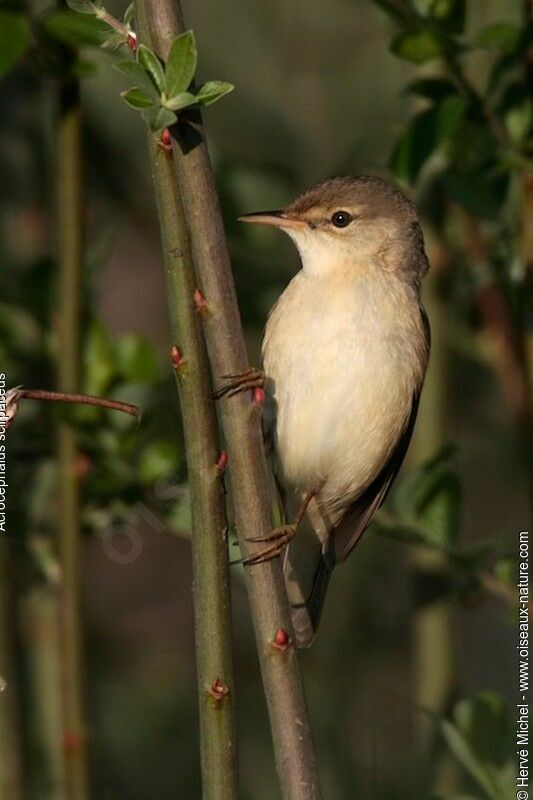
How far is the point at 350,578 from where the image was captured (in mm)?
4301

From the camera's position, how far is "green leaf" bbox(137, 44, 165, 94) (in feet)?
5.74

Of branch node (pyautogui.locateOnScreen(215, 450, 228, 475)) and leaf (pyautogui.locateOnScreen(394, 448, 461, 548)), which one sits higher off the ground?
leaf (pyautogui.locateOnScreen(394, 448, 461, 548))

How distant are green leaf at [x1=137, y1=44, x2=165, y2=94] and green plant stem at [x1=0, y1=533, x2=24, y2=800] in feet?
4.26

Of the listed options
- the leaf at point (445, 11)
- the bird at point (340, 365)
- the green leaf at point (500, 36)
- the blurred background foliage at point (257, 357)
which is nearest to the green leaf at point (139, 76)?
the blurred background foliage at point (257, 357)

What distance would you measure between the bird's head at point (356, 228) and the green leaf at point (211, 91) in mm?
1346

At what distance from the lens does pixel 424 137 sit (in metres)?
2.81

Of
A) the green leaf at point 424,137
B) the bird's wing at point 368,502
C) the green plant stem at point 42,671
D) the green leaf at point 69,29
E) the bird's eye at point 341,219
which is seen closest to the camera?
the green leaf at point 69,29

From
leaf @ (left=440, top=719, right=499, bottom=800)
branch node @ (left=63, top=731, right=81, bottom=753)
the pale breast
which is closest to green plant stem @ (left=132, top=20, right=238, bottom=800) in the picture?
branch node @ (left=63, top=731, right=81, bottom=753)

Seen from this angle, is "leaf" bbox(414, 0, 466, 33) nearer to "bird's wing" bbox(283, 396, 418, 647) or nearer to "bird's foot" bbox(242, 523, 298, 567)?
"bird's wing" bbox(283, 396, 418, 647)

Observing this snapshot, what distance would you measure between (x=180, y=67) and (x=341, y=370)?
1.33 metres

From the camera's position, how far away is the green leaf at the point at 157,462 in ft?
9.71

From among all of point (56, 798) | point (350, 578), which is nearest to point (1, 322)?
point (56, 798)

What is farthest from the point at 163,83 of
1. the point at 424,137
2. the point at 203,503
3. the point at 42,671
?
the point at 42,671

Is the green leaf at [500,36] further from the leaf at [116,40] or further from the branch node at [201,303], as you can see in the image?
the branch node at [201,303]
